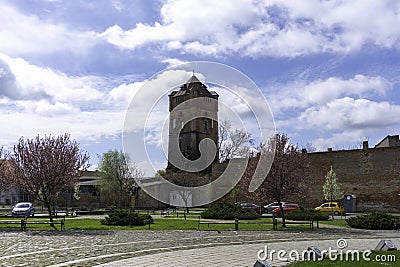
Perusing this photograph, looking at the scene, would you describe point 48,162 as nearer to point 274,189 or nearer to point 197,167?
point 274,189

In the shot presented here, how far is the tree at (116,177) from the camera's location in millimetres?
61797

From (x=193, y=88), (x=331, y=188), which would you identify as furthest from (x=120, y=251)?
(x=193, y=88)

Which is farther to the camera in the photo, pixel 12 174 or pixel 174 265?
pixel 12 174

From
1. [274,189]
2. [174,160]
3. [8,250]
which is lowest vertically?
[8,250]

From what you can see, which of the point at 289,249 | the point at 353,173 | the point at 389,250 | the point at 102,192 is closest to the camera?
the point at 389,250

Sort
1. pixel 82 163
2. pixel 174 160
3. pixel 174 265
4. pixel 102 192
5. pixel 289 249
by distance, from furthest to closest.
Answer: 1. pixel 102 192
2. pixel 174 160
3. pixel 82 163
4. pixel 289 249
5. pixel 174 265

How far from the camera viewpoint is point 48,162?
25875 mm

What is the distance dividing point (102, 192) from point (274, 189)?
46912 millimetres

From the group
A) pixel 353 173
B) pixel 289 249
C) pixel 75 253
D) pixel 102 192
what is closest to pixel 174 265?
pixel 75 253

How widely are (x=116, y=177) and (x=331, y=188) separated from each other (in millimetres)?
32724

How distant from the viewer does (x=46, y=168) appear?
2584 cm

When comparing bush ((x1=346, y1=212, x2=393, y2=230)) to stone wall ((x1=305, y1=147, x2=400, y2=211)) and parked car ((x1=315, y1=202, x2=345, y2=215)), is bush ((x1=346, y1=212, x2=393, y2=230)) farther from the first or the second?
stone wall ((x1=305, y1=147, x2=400, y2=211))

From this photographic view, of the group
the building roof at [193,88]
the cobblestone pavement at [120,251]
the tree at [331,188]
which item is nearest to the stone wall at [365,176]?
the tree at [331,188]

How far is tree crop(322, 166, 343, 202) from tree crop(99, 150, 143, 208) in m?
24.5
